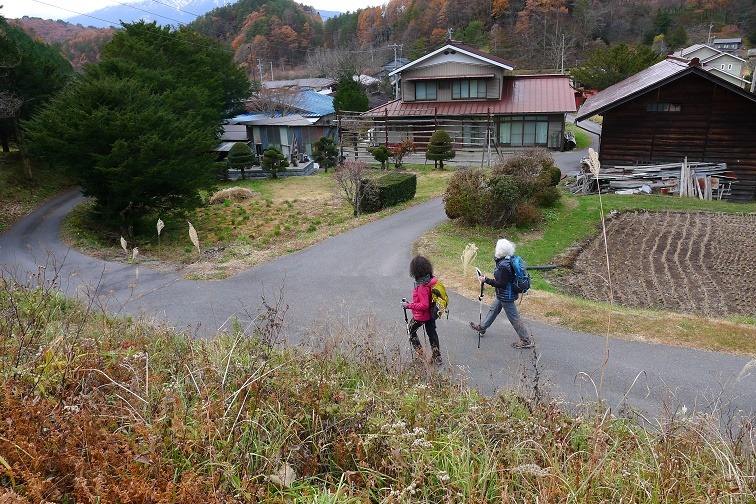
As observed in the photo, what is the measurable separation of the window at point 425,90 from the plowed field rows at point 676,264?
1849 centimetres

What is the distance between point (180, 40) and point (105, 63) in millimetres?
10140

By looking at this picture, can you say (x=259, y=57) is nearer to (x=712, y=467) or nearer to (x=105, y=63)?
(x=105, y=63)

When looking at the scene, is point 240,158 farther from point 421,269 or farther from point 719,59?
point 719,59

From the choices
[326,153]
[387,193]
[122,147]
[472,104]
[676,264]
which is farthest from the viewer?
[472,104]

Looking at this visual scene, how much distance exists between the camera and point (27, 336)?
4172mm

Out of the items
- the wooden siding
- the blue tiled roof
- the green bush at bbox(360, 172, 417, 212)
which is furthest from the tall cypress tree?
the blue tiled roof

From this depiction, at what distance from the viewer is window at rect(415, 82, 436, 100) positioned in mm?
31172

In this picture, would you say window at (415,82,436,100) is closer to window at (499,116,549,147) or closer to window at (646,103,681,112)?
window at (499,116,549,147)

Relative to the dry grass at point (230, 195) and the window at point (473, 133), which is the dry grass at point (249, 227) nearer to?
the dry grass at point (230, 195)

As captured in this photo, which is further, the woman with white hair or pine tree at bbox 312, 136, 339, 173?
pine tree at bbox 312, 136, 339, 173

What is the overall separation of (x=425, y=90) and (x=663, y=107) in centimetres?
1490

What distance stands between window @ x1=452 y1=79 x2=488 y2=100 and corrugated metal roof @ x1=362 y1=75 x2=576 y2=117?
1.33 ft

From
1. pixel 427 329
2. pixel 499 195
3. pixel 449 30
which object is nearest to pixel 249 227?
pixel 499 195

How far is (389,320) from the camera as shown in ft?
26.6
